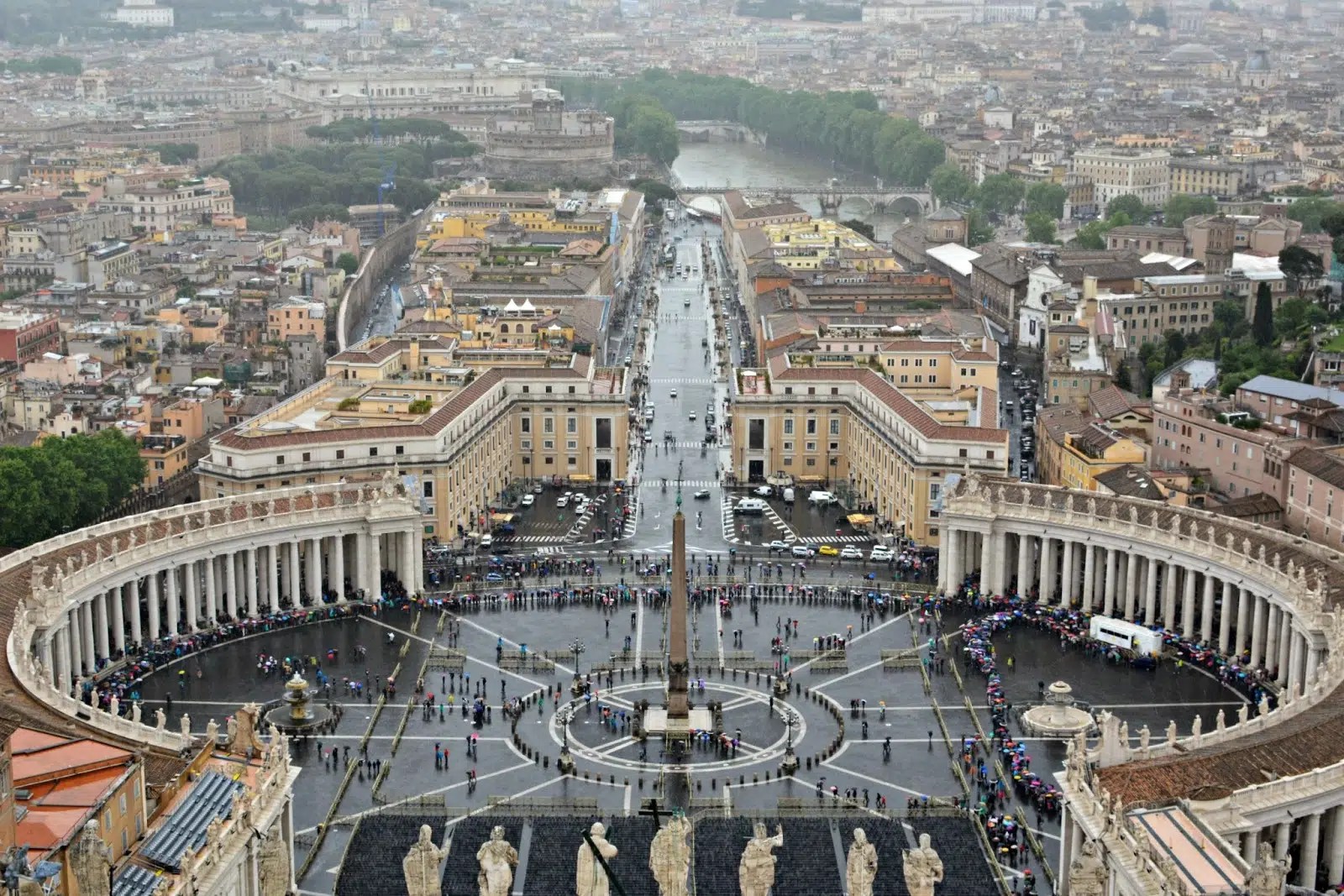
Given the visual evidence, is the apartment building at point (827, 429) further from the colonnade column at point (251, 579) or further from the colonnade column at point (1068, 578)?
the colonnade column at point (251, 579)

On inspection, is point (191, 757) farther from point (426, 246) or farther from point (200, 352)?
point (426, 246)

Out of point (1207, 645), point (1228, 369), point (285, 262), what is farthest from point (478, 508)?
point (285, 262)

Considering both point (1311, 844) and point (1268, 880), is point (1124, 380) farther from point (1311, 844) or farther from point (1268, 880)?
point (1268, 880)

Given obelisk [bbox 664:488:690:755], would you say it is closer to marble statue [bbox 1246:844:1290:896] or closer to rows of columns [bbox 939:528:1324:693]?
rows of columns [bbox 939:528:1324:693]

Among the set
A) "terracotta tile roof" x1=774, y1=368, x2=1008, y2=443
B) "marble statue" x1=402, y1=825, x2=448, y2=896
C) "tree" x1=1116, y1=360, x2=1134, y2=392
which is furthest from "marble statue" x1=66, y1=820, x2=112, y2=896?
"tree" x1=1116, y1=360, x2=1134, y2=392

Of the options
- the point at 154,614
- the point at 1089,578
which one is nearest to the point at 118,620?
the point at 154,614

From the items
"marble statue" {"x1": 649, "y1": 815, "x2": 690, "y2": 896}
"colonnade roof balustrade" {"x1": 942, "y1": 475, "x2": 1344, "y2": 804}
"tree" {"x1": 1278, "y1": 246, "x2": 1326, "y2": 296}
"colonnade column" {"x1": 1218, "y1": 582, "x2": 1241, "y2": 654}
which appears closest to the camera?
"marble statue" {"x1": 649, "y1": 815, "x2": 690, "y2": 896}
